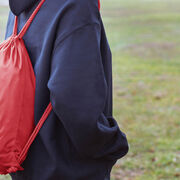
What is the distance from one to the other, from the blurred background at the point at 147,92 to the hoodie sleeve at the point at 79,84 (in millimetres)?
2351

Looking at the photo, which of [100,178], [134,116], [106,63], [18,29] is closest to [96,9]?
[106,63]

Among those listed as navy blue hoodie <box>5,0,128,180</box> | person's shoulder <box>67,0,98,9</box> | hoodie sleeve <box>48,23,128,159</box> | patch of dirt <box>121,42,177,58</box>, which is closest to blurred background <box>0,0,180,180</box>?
patch of dirt <box>121,42,177,58</box>

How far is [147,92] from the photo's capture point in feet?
20.4

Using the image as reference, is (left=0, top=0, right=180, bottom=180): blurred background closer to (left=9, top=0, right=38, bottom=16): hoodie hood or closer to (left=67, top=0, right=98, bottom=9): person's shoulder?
(left=9, top=0, right=38, bottom=16): hoodie hood

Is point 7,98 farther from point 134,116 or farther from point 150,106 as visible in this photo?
point 150,106

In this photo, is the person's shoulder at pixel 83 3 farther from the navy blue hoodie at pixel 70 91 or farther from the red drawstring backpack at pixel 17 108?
the red drawstring backpack at pixel 17 108

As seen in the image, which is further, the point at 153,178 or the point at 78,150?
the point at 153,178

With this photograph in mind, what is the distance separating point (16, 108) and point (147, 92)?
493 centimetres

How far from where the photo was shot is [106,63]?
1.58 m

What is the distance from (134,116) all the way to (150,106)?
51 cm

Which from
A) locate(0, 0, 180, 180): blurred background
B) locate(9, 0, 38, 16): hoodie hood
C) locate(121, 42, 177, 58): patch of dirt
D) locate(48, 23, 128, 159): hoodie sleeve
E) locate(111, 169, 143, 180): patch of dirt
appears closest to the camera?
locate(48, 23, 128, 159): hoodie sleeve

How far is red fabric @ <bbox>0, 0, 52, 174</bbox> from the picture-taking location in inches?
56.7

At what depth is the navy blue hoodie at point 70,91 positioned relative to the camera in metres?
1.36

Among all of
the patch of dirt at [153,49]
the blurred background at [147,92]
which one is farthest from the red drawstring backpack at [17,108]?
the patch of dirt at [153,49]
